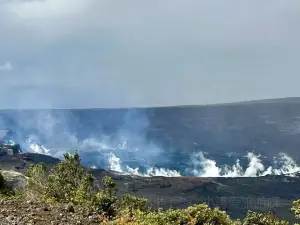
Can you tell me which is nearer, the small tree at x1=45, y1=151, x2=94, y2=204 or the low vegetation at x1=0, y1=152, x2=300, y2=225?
the low vegetation at x1=0, y1=152, x2=300, y2=225

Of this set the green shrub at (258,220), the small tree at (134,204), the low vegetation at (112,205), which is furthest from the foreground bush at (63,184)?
the green shrub at (258,220)

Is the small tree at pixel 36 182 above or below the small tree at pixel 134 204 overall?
above

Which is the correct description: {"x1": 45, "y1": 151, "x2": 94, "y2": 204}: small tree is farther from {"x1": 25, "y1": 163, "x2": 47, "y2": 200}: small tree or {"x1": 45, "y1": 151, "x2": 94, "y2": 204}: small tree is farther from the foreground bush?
{"x1": 25, "y1": 163, "x2": 47, "y2": 200}: small tree

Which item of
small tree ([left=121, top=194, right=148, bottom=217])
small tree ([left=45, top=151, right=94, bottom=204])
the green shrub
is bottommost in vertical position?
the green shrub

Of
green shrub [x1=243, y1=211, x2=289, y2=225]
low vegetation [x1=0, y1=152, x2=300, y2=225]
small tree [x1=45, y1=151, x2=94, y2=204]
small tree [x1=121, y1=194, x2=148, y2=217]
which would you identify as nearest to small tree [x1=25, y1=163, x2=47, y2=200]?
low vegetation [x1=0, y1=152, x2=300, y2=225]

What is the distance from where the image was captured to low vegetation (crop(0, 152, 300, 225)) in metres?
27.9

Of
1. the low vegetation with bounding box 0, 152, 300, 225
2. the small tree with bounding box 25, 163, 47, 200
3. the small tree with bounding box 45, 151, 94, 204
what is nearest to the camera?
the low vegetation with bounding box 0, 152, 300, 225

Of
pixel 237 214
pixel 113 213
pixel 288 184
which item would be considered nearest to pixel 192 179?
pixel 288 184

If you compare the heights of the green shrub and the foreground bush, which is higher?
the foreground bush

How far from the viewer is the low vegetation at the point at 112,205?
27.9 meters

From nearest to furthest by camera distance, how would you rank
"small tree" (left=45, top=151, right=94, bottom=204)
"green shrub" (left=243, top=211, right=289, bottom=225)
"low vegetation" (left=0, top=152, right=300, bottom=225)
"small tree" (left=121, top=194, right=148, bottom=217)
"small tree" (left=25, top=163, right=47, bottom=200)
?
"green shrub" (left=243, top=211, right=289, bottom=225)
"low vegetation" (left=0, top=152, right=300, bottom=225)
"small tree" (left=121, top=194, right=148, bottom=217)
"small tree" (left=45, top=151, right=94, bottom=204)
"small tree" (left=25, top=163, right=47, bottom=200)

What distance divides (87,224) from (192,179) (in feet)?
552

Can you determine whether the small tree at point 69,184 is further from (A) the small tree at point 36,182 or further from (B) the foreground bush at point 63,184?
(A) the small tree at point 36,182

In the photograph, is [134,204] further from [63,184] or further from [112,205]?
[63,184]
